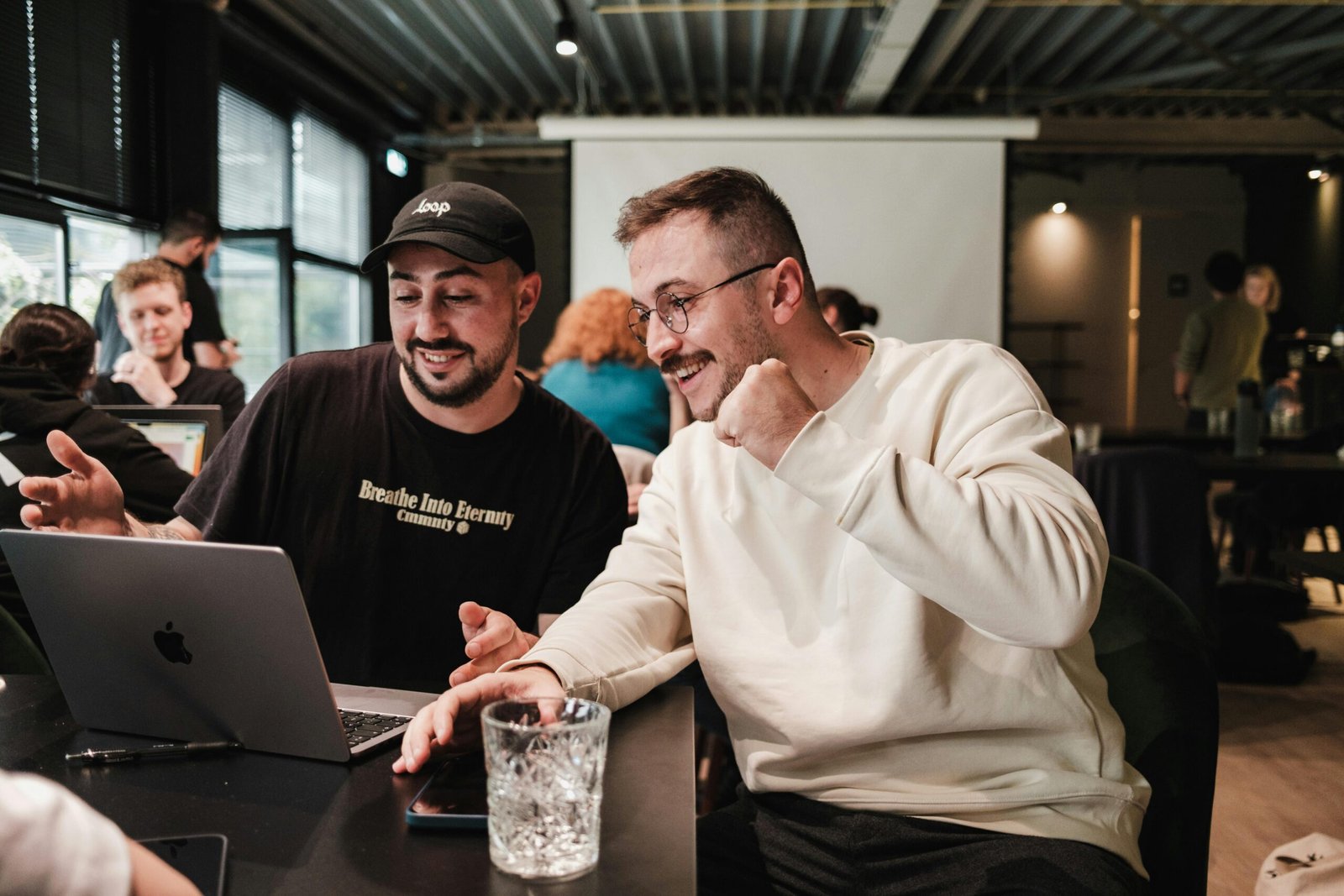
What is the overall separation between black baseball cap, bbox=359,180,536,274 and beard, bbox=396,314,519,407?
0.15 metres

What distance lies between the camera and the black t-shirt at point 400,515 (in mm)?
1729

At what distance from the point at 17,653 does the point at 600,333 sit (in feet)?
7.85

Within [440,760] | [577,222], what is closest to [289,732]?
[440,760]

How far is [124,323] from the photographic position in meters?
3.86

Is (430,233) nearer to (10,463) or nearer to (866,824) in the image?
(866,824)

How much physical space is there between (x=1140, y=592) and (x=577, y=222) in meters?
6.91

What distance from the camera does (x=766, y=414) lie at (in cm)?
114

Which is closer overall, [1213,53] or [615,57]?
[1213,53]

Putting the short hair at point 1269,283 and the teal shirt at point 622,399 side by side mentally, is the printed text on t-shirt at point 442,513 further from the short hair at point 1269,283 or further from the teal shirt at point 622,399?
the short hair at point 1269,283

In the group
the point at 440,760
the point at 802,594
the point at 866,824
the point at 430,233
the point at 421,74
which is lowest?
the point at 866,824

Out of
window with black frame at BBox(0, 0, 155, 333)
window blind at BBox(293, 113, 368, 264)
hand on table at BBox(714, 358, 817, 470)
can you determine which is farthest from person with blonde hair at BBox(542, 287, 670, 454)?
window blind at BBox(293, 113, 368, 264)

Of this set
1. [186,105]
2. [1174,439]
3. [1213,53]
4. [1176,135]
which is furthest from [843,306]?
[1176,135]

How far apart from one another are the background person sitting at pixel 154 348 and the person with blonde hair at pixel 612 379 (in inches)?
51.6

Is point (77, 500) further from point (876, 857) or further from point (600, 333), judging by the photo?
point (600, 333)
